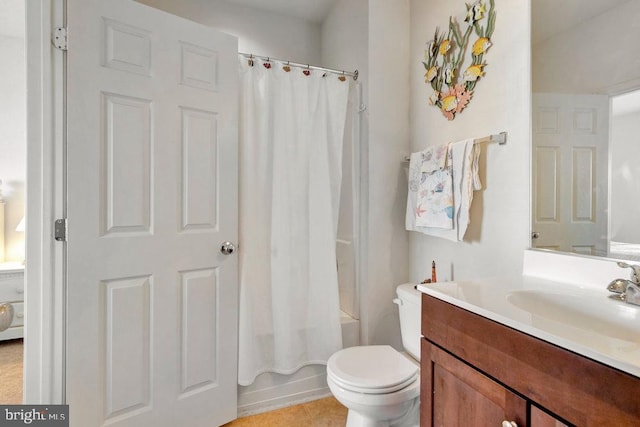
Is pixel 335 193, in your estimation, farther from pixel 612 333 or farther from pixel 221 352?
pixel 612 333

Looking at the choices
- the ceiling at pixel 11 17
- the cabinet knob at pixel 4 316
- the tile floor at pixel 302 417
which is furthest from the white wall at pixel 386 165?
the ceiling at pixel 11 17

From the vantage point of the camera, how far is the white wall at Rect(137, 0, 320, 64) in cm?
218

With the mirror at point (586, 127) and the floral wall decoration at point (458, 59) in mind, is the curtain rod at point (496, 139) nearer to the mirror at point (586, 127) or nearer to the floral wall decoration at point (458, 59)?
the mirror at point (586, 127)

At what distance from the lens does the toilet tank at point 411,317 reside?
152 centimetres

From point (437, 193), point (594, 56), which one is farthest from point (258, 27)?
point (594, 56)

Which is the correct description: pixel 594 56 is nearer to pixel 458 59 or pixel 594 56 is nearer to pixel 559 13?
pixel 559 13

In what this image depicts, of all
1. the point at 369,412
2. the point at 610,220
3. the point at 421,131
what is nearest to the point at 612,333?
the point at 610,220

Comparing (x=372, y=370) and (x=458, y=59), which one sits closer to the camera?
(x=372, y=370)

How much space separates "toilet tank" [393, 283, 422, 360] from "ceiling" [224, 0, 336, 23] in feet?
7.06

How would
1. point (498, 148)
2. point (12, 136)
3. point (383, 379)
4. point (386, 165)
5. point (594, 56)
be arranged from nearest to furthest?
point (594, 56), point (383, 379), point (498, 148), point (386, 165), point (12, 136)

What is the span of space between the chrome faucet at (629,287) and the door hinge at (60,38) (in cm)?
209

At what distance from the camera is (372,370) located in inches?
55.4

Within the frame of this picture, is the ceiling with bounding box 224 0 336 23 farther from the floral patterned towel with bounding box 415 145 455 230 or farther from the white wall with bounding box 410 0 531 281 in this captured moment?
the floral patterned towel with bounding box 415 145 455 230

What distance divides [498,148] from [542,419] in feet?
3.60
